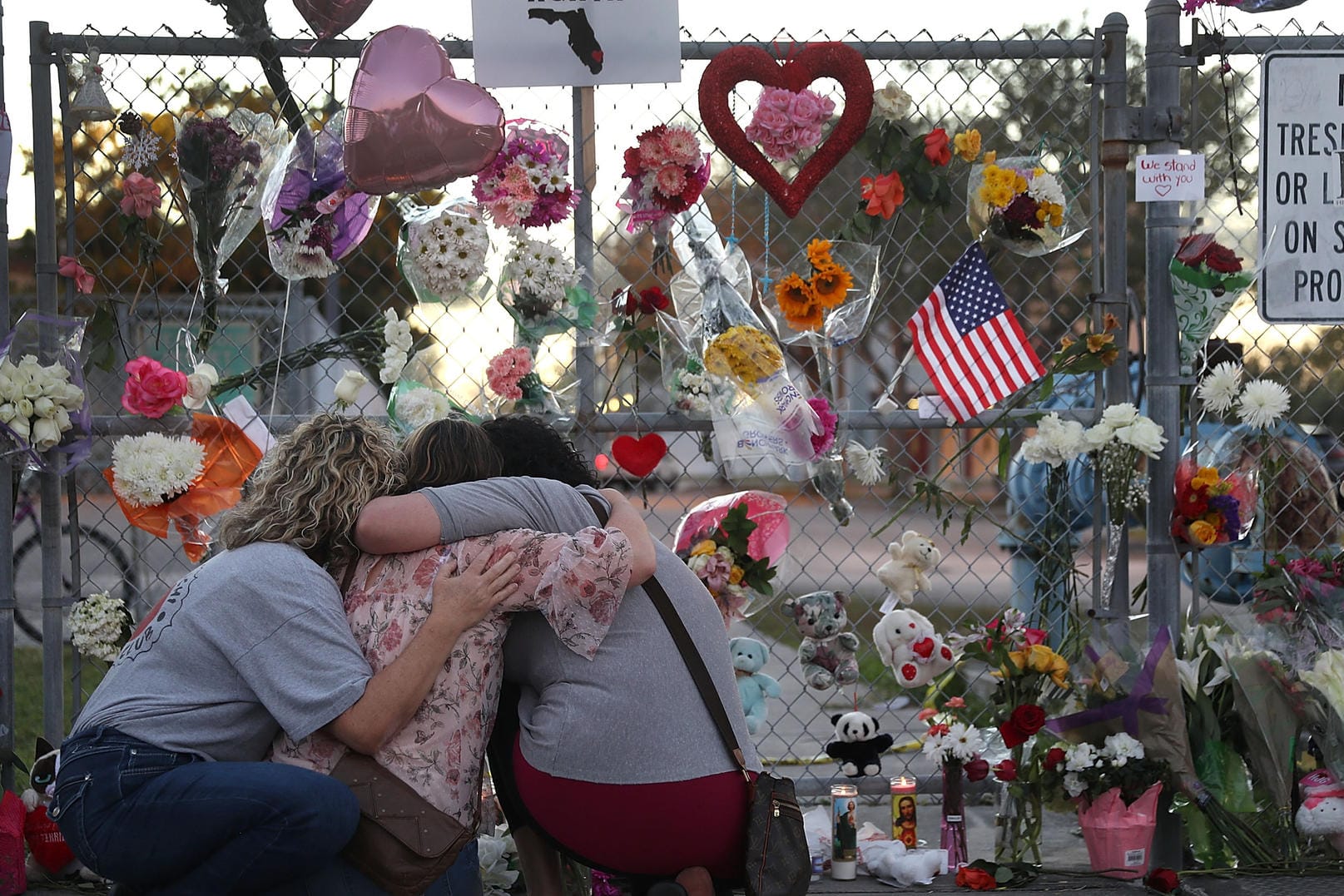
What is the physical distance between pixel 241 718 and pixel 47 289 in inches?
62.6

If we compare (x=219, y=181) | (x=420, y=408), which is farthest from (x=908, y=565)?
(x=219, y=181)

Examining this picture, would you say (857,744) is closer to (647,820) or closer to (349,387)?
(647,820)

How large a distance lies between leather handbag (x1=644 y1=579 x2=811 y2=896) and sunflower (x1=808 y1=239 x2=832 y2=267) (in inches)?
48.6

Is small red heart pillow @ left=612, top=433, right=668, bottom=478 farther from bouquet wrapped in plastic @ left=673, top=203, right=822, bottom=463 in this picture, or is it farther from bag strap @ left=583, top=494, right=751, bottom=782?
bag strap @ left=583, top=494, right=751, bottom=782

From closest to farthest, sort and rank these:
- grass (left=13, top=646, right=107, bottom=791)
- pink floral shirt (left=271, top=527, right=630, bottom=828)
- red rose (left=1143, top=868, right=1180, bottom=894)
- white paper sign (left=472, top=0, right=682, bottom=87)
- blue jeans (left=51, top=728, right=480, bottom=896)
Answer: blue jeans (left=51, top=728, right=480, bottom=896) → pink floral shirt (left=271, top=527, right=630, bottom=828) → red rose (left=1143, top=868, right=1180, bottom=894) → white paper sign (left=472, top=0, right=682, bottom=87) → grass (left=13, top=646, right=107, bottom=791)

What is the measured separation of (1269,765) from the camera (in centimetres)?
335

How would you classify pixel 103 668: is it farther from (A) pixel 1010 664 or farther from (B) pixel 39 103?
(A) pixel 1010 664

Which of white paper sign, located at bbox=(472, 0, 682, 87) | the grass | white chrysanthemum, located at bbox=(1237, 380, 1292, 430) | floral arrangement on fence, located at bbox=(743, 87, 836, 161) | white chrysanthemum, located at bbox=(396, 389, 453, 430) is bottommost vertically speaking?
the grass

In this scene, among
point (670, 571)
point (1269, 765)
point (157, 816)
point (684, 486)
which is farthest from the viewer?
point (684, 486)

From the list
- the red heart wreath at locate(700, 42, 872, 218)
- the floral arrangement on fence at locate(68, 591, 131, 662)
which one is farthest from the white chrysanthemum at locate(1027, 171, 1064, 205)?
the floral arrangement on fence at locate(68, 591, 131, 662)

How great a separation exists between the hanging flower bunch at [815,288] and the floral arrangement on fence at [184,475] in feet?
4.76

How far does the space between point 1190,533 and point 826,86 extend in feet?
5.07

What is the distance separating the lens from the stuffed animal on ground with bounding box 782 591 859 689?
3.63 m

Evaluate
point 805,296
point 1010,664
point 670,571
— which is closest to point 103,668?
point 670,571
